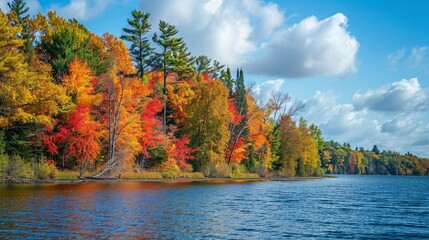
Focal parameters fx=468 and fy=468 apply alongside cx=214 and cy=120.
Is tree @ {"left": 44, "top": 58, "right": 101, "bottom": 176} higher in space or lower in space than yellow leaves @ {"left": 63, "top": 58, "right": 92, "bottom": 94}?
lower

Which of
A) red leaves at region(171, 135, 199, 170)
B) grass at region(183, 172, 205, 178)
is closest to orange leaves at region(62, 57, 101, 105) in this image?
red leaves at region(171, 135, 199, 170)

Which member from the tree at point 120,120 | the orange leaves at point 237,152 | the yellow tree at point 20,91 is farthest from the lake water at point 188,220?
the orange leaves at point 237,152

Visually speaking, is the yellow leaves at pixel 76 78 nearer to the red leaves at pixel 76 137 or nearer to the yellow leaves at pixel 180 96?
the red leaves at pixel 76 137

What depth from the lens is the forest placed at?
49.6 metres

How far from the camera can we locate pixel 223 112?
262 feet

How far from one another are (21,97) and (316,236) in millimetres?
36357

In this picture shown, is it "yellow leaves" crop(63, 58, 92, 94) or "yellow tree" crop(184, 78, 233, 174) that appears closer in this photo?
"yellow leaves" crop(63, 58, 92, 94)

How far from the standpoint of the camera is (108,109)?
62.4m

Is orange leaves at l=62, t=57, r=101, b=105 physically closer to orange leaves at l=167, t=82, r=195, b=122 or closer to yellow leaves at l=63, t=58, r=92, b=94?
yellow leaves at l=63, t=58, r=92, b=94

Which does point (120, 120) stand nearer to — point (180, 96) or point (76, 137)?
point (76, 137)

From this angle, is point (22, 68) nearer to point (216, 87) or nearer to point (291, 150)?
point (216, 87)

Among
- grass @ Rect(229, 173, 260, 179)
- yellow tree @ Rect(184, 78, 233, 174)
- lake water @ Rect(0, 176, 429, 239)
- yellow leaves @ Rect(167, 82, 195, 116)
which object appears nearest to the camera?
lake water @ Rect(0, 176, 429, 239)

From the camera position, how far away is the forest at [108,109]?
4956cm

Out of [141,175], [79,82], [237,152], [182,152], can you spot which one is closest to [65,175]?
[79,82]
